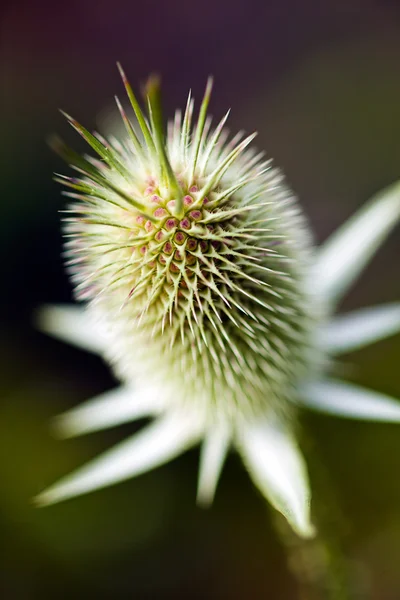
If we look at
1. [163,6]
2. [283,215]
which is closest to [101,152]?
[283,215]

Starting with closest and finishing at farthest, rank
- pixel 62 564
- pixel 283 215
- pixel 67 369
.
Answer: pixel 283 215
pixel 62 564
pixel 67 369

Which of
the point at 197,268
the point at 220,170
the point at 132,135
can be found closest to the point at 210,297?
the point at 197,268

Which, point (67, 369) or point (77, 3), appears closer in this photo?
point (67, 369)

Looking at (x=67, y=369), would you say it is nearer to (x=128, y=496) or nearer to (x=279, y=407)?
(x=128, y=496)

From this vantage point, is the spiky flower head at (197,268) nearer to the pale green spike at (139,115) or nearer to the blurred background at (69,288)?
the pale green spike at (139,115)

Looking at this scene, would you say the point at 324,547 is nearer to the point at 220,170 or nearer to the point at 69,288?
the point at 220,170

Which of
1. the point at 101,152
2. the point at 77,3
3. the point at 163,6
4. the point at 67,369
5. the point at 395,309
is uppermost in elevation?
the point at 77,3

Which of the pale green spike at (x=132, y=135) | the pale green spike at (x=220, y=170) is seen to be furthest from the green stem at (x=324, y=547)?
the pale green spike at (x=132, y=135)
